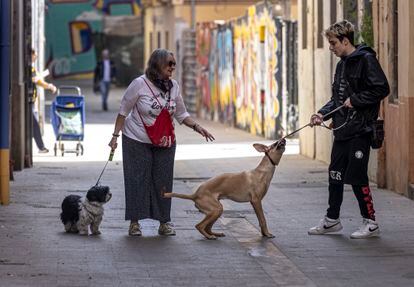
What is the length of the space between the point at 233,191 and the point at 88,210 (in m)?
1.38

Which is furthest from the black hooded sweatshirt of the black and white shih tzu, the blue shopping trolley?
the blue shopping trolley

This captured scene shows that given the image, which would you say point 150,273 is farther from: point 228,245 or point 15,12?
point 15,12

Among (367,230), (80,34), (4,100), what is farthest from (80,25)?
(367,230)

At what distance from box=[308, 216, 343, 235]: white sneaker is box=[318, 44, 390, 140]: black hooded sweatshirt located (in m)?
0.80

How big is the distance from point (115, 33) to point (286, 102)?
3606cm

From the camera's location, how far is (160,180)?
12.5 metres

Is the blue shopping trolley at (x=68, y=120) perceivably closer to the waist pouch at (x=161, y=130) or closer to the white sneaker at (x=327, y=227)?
the waist pouch at (x=161, y=130)

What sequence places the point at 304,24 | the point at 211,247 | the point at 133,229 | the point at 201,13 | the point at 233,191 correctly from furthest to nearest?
the point at 201,13, the point at 304,24, the point at 133,229, the point at 233,191, the point at 211,247

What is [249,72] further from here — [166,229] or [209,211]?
[209,211]

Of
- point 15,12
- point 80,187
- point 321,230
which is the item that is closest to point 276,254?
point 321,230

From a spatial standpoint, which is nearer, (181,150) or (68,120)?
(68,120)

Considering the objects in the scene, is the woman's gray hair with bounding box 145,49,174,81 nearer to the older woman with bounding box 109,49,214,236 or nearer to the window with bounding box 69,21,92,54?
the older woman with bounding box 109,49,214,236

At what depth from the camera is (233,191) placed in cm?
1203

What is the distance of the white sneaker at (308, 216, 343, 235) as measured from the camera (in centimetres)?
1226
